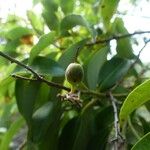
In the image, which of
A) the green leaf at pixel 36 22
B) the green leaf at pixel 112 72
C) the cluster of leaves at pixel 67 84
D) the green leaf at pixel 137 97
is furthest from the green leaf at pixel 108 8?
the green leaf at pixel 137 97

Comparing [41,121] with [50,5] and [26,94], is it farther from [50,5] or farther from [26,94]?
[50,5]

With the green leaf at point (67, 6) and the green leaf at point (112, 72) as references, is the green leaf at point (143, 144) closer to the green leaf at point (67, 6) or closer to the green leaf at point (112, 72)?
the green leaf at point (112, 72)

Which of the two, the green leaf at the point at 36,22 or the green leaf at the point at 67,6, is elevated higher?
the green leaf at the point at 36,22

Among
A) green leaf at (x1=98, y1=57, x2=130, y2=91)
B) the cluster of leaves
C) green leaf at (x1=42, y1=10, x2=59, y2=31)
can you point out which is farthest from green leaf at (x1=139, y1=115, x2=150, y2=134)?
green leaf at (x1=42, y1=10, x2=59, y2=31)

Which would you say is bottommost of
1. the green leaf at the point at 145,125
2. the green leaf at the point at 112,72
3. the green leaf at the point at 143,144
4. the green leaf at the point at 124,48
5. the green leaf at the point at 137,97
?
the green leaf at the point at 143,144

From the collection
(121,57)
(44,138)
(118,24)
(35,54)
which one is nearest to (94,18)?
(118,24)

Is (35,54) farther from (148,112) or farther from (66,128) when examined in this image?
(148,112)

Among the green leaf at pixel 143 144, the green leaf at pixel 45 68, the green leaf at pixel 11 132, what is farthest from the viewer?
the green leaf at pixel 11 132
